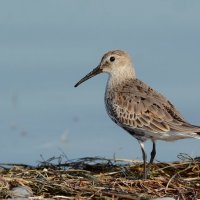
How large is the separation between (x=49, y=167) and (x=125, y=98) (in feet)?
4.93

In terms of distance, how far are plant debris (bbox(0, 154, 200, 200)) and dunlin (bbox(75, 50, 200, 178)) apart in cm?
36

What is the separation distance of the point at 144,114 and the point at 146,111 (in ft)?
0.21

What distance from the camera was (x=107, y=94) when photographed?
37.7 ft

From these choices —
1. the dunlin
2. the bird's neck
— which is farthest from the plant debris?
the bird's neck

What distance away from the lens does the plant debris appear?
8461mm

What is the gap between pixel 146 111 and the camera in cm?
1068

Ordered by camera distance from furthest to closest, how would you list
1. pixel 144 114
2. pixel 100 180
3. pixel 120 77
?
pixel 120 77 → pixel 144 114 → pixel 100 180

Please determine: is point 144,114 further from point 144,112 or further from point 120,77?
point 120,77

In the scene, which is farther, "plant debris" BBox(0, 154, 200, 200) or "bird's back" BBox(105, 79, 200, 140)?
"bird's back" BBox(105, 79, 200, 140)

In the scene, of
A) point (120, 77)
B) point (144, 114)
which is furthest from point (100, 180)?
point (120, 77)

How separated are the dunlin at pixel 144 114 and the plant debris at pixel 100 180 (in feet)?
1.19

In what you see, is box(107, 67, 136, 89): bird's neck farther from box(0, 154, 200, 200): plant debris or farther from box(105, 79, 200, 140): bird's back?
box(0, 154, 200, 200): plant debris

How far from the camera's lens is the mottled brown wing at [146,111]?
34.2 feet

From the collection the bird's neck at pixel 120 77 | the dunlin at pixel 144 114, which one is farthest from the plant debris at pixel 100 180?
the bird's neck at pixel 120 77
